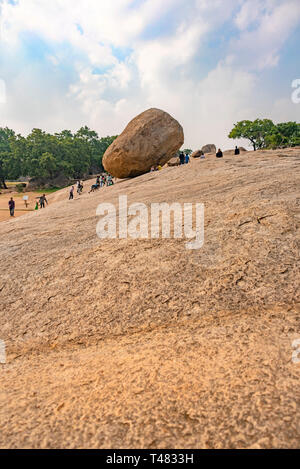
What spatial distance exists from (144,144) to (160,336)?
16657 millimetres

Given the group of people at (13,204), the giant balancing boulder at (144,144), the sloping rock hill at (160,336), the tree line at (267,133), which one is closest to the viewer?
the sloping rock hill at (160,336)

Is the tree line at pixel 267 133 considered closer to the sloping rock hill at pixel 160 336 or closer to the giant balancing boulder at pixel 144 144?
the giant balancing boulder at pixel 144 144

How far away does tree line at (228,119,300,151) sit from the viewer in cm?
4522

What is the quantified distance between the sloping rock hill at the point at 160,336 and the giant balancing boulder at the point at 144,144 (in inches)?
519

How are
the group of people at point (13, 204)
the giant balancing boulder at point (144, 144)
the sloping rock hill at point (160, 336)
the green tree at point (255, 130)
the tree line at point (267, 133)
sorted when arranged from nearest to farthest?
the sloping rock hill at point (160, 336), the giant balancing boulder at point (144, 144), the group of people at point (13, 204), the tree line at point (267, 133), the green tree at point (255, 130)

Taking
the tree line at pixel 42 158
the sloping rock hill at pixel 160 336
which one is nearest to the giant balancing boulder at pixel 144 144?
the sloping rock hill at pixel 160 336

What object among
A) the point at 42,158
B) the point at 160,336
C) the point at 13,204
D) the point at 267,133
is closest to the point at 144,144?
the point at 13,204

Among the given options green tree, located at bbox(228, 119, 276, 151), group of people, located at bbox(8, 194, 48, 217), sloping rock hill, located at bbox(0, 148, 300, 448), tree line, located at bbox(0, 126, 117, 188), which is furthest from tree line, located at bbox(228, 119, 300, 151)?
sloping rock hill, located at bbox(0, 148, 300, 448)

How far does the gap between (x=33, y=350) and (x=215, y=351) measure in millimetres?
2252

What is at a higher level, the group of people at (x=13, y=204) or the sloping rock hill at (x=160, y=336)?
the group of people at (x=13, y=204)

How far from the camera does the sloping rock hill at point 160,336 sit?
201 centimetres

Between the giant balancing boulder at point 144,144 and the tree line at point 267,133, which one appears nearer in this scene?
the giant balancing boulder at point 144,144
